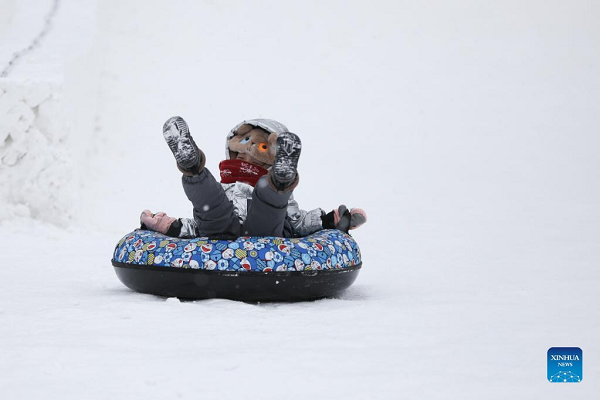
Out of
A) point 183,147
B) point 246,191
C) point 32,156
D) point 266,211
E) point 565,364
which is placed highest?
point 32,156

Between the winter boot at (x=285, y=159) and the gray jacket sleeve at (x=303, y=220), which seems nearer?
the winter boot at (x=285, y=159)

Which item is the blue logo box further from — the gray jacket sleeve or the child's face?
the child's face

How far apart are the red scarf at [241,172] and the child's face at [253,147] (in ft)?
0.15

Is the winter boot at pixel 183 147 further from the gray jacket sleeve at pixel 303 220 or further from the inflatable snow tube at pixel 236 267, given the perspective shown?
the gray jacket sleeve at pixel 303 220

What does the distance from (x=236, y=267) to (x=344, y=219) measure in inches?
45.5

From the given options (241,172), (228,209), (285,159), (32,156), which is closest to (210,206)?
(228,209)

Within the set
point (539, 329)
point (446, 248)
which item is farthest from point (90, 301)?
point (446, 248)

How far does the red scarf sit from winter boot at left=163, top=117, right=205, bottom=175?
781 mm

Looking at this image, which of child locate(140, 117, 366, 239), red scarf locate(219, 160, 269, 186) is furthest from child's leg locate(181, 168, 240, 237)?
red scarf locate(219, 160, 269, 186)

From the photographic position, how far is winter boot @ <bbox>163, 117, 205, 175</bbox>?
353cm

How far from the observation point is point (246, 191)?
4.25m

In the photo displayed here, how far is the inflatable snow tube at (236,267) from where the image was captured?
12.2 feet

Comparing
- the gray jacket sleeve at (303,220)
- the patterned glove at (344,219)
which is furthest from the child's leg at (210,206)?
the patterned glove at (344,219)

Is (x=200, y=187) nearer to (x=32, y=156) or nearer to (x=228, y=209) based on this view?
(x=228, y=209)
